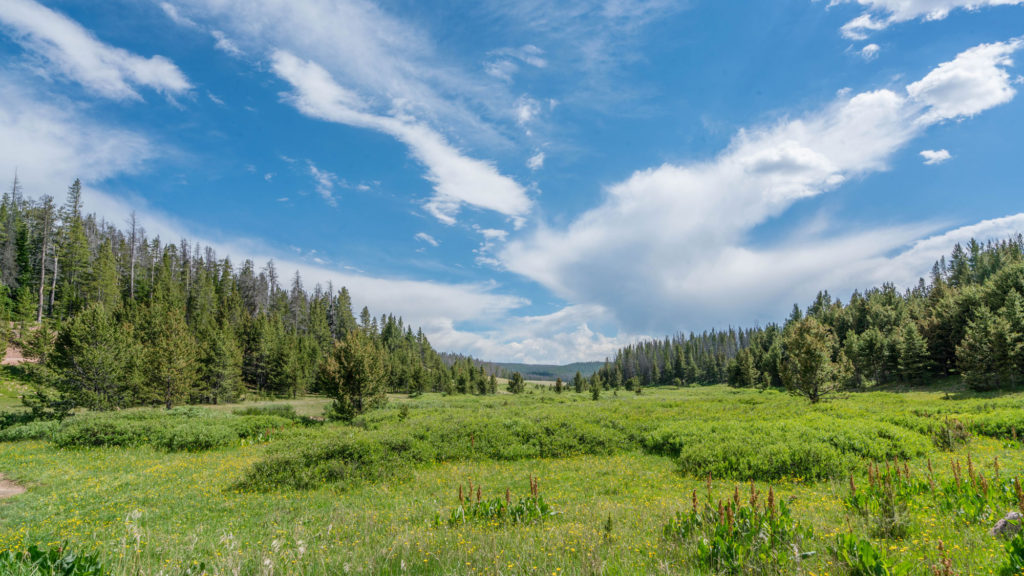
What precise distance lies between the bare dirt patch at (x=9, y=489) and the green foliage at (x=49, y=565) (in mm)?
15288

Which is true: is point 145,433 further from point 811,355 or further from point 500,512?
point 811,355

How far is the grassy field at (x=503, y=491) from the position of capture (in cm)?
537

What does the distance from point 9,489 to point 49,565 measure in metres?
17.5

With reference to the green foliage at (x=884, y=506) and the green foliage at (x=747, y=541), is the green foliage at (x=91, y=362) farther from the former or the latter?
the green foliage at (x=884, y=506)

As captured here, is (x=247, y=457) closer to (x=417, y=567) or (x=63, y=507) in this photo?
(x=63, y=507)

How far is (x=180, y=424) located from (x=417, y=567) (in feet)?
91.5

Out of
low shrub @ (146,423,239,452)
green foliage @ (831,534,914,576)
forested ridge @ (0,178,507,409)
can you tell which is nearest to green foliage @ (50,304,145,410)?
forested ridge @ (0,178,507,409)

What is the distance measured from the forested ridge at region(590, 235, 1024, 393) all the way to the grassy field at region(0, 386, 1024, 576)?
909cm

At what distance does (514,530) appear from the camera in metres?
7.22

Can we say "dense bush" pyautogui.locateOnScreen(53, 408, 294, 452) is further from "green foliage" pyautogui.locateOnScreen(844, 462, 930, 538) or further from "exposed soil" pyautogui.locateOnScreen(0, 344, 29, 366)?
"exposed soil" pyautogui.locateOnScreen(0, 344, 29, 366)

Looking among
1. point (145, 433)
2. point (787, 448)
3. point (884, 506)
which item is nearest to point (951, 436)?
point (787, 448)

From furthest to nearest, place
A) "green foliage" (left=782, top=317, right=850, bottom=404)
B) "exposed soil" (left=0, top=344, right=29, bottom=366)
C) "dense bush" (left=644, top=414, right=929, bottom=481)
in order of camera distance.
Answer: "exposed soil" (left=0, top=344, right=29, bottom=366)
"green foliage" (left=782, top=317, right=850, bottom=404)
"dense bush" (left=644, top=414, right=929, bottom=481)

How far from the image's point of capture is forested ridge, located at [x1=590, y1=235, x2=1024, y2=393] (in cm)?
3247

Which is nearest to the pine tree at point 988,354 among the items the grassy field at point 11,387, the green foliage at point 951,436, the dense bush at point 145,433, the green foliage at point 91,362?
the green foliage at point 951,436
